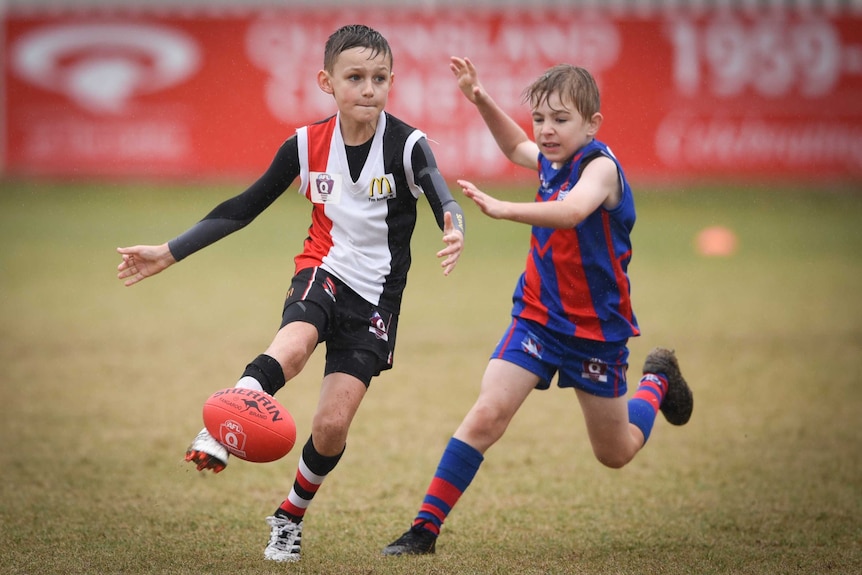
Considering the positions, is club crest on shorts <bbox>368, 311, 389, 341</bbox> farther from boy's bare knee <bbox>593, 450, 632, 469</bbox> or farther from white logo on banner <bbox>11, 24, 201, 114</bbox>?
white logo on banner <bbox>11, 24, 201, 114</bbox>

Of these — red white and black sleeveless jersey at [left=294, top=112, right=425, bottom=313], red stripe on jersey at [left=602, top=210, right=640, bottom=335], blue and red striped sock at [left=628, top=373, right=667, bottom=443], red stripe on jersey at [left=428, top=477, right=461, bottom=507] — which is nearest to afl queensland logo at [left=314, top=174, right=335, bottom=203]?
red white and black sleeveless jersey at [left=294, top=112, right=425, bottom=313]

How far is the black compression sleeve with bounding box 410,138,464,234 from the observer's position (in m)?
3.92

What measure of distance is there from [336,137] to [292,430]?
48.2 inches

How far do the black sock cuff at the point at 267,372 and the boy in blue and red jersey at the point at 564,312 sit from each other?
0.84 m

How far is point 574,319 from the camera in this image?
4223 millimetres

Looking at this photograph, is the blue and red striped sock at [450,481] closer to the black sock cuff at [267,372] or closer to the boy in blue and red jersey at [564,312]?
the boy in blue and red jersey at [564,312]

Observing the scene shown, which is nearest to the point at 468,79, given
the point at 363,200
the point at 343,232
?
the point at 363,200

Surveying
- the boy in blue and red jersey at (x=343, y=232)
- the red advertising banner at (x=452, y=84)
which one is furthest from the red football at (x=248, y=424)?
the red advertising banner at (x=452, y=84)

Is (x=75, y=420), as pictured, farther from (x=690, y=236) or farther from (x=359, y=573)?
(x=690, y=236)

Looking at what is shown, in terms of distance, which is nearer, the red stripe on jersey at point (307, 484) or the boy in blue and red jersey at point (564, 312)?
the boy in blue and red jersey at point (564, 312)

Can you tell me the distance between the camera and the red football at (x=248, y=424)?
3.56m

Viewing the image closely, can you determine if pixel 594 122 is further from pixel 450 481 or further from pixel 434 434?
pixel 434 434

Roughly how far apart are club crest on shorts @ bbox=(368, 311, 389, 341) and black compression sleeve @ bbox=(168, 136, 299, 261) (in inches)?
24.6

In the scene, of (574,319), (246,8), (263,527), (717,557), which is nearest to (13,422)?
(263,527)
